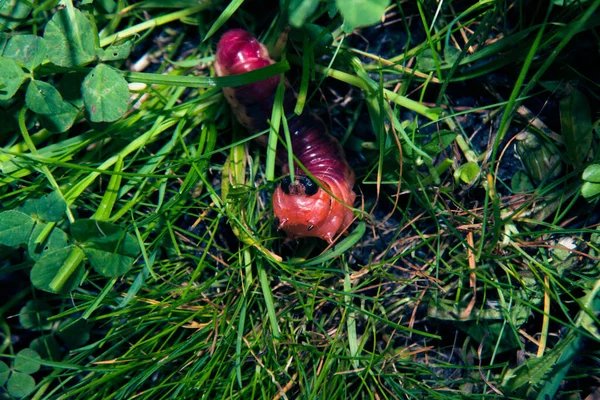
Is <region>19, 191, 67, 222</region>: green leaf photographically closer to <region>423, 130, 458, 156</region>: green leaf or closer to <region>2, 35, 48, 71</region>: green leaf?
<region>2, 35, 48, 71</region>: green leaf

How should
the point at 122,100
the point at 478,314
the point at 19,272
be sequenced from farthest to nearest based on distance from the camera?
the point at 19,272
the point at 478,314
the point at 122,100

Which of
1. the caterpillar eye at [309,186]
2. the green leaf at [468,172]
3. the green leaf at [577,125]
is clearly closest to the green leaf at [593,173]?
the green leaf at [577,125]

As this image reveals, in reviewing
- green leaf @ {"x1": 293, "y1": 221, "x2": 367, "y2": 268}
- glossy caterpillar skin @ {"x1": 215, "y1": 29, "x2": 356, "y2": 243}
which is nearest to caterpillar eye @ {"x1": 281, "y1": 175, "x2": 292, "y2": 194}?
glossy caterpillar skin @ {"x1": 215, "y1": 29, "x2": 356, "y2": 243}

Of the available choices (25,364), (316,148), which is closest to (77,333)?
(25,364)

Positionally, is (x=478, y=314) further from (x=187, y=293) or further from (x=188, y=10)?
(x=188, y=10)

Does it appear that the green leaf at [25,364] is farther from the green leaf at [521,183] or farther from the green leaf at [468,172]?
the green leaf at [521,183]

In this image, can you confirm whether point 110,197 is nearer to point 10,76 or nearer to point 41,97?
point 41,97

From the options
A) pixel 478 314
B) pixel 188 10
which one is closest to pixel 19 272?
pixel 188 10

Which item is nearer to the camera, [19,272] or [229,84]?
[229,84]
